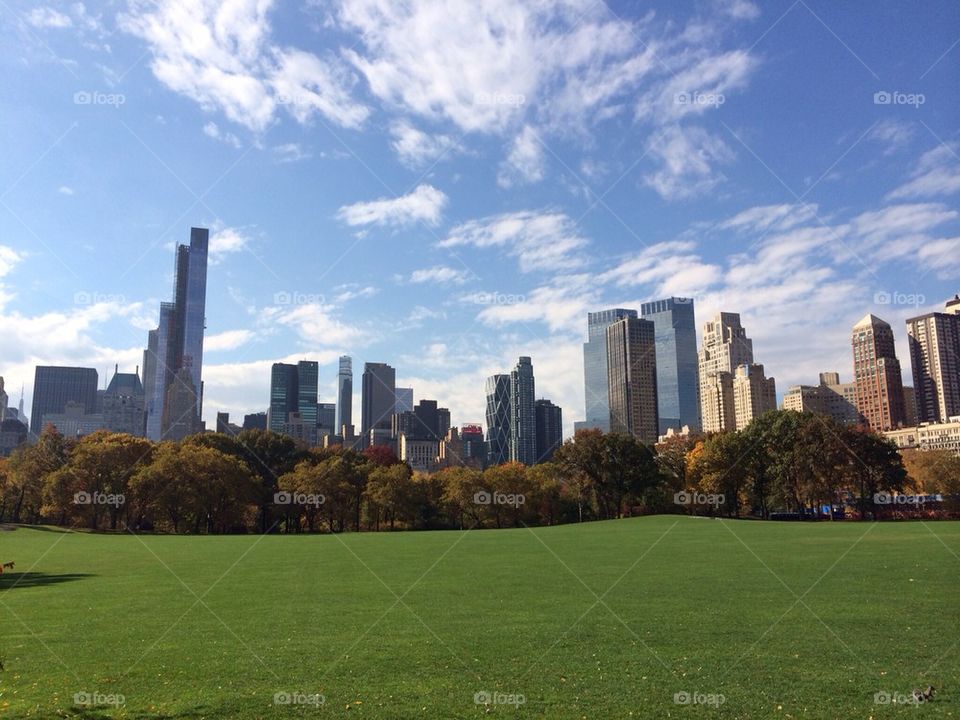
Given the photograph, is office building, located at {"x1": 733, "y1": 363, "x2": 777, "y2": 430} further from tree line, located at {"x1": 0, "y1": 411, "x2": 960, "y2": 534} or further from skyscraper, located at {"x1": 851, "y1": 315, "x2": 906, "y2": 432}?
tree line, located at {"x1": 0, "y1": 411, "x2": 960, "y2": 534}

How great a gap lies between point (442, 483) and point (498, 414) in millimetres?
65978

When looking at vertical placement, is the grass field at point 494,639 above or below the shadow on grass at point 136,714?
above

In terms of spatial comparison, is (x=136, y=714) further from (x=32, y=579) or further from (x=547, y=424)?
(x=547, y=424)

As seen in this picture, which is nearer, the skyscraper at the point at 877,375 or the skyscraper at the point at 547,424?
the skyscraper at the point at 547,424

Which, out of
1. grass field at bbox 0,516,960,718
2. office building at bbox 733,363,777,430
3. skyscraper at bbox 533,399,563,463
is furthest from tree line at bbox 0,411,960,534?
office building at bbox 733,363,777,430

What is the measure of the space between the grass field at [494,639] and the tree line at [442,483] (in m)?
45.0

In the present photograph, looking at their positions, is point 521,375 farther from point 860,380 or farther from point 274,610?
point 274,610

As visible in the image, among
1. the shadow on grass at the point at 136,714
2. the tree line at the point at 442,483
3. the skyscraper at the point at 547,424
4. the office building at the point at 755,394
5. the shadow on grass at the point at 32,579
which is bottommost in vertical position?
the shadow on grass at the point at 136,714

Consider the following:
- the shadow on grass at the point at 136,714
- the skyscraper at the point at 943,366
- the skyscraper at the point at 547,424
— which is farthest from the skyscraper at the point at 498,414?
the shadow on grass at the point at 136,714

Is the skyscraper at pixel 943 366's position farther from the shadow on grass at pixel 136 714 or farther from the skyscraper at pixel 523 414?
the shadow on grass at pixel 136 714

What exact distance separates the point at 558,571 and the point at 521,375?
124 meters

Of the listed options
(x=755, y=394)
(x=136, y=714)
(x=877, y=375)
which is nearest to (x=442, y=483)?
(x=136, y=714)

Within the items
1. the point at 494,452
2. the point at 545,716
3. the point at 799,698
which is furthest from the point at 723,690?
the point at 494,452

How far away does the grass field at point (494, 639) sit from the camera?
10.7 m
